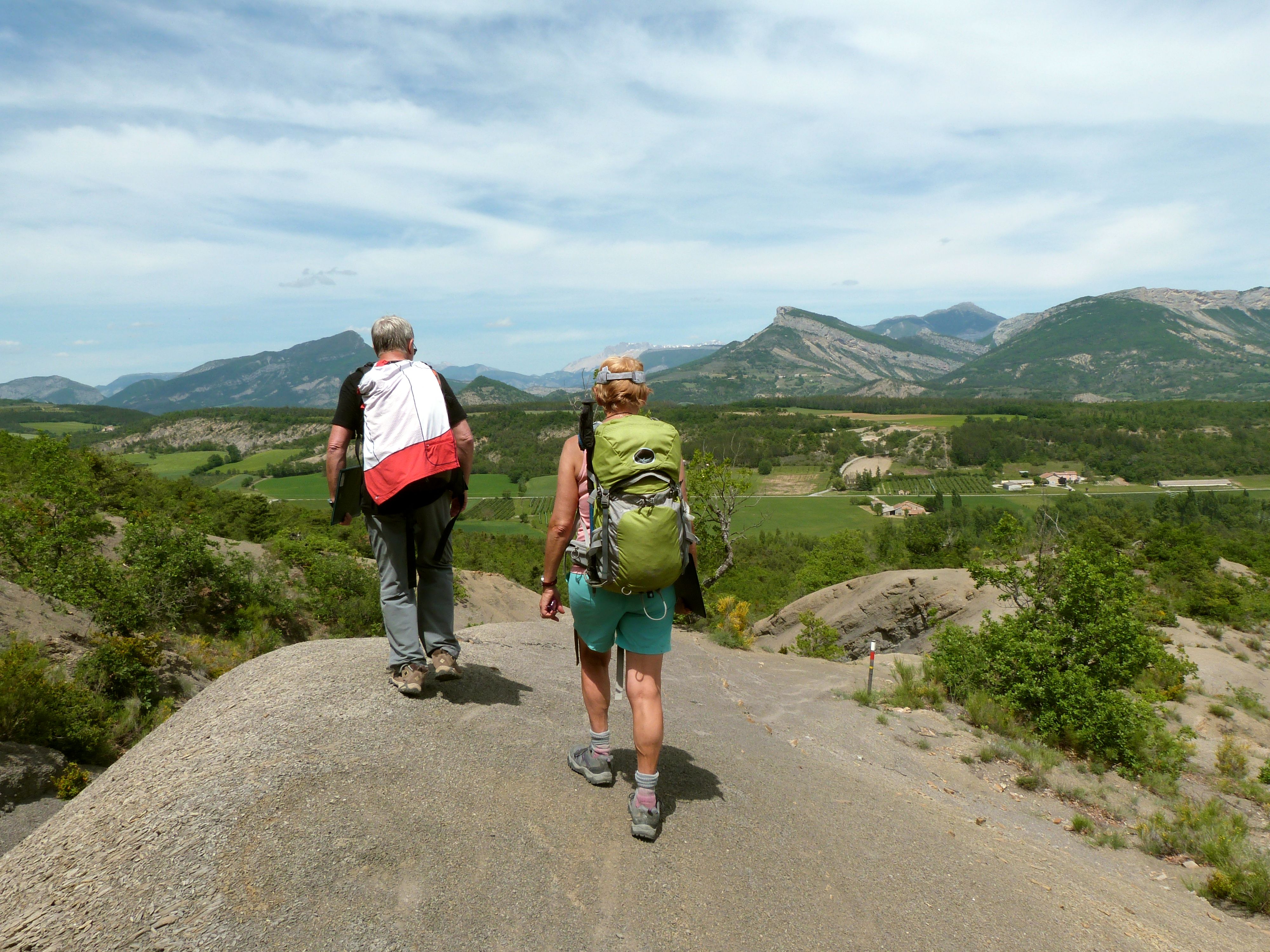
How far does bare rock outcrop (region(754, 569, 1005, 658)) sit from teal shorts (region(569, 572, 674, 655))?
18586 mm

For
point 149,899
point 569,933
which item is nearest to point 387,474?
point 149,899

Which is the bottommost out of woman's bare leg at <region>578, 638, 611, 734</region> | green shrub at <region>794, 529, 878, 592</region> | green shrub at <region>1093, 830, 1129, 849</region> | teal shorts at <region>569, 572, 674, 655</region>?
green shrub at <region>794, 529, 878, 592</region>

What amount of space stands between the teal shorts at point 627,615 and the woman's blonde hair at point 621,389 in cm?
104

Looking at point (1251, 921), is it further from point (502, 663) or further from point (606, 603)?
point (502, 663)

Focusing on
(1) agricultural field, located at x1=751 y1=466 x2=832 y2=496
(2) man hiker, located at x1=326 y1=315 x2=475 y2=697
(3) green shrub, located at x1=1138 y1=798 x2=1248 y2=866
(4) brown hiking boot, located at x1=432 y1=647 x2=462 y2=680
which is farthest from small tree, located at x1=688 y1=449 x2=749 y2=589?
(1) agricultural field, located at x1=751 y1=466 x2=832 y2=496

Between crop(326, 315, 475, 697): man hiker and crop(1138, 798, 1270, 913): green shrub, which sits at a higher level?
crop(326, 315, 475, 697): man hiker

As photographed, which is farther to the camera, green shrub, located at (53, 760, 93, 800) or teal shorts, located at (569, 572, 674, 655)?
green shrub, located at (53, 760, 93, 800)

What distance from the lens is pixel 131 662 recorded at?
7.43 m

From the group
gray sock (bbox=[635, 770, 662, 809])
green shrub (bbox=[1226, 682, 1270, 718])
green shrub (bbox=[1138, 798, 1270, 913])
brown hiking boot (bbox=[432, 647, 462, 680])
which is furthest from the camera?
green shrub (bbox=[1226, 682, 1270, 718])

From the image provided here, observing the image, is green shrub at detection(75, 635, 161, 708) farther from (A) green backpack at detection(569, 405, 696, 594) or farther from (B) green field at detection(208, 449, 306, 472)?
(B) green field at detection(208, 449, 306, 472)

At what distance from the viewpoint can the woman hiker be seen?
3859 mm

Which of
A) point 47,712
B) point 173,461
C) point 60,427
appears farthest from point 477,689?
point 60,427

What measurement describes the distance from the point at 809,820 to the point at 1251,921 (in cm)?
406

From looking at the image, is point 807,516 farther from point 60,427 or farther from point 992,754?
point 60,427
